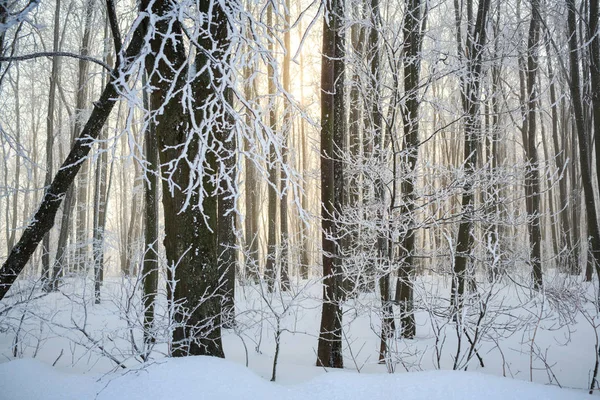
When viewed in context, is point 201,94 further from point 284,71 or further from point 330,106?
point 284,71

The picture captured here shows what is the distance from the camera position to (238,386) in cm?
252

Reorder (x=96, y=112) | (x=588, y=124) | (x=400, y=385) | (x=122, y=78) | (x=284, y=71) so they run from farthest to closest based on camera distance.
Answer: (x=588, y=124), (x=284, y=71), (x=96, y=112), (x=400, y=385), (x=122, y=78)

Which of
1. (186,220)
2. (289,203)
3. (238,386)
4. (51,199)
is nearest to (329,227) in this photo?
(289,203)

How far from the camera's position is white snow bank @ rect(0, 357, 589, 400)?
95.3 inches

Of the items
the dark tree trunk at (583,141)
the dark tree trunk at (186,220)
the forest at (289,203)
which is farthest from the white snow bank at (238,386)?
the dark tree trunk at (583,141)

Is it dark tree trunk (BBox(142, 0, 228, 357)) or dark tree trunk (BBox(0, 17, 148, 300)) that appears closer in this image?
dark tree trunk (BBox(142, 0, 228, 357))

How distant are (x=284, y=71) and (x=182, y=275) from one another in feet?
33.1

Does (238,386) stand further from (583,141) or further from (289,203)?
(583,141)

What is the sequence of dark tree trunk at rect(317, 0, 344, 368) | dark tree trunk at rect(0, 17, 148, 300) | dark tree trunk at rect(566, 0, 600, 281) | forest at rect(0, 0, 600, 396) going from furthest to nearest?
dark tree trunk at rect(566, 0, 600, 281)
dark tree trunk at rect(317, 0, 344, 368)
dark tree trunk at rect(0, 17, 148, 300)
forest at rect(0, 0, 600, 396)

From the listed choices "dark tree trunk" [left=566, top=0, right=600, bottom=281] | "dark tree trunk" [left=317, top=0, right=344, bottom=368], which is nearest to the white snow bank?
"dark tree trunk" [left=317, top=0, right=344, bottom=368]

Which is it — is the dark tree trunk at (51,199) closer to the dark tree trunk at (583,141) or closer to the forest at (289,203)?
the forest at (289,203)

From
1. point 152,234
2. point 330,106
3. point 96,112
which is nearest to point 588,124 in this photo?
point 330,106

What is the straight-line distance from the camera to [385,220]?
170 inches

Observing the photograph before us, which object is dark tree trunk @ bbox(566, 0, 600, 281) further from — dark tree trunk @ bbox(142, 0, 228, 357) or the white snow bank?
dark tree trunk @ bbox(142, 0, 228, 357)
